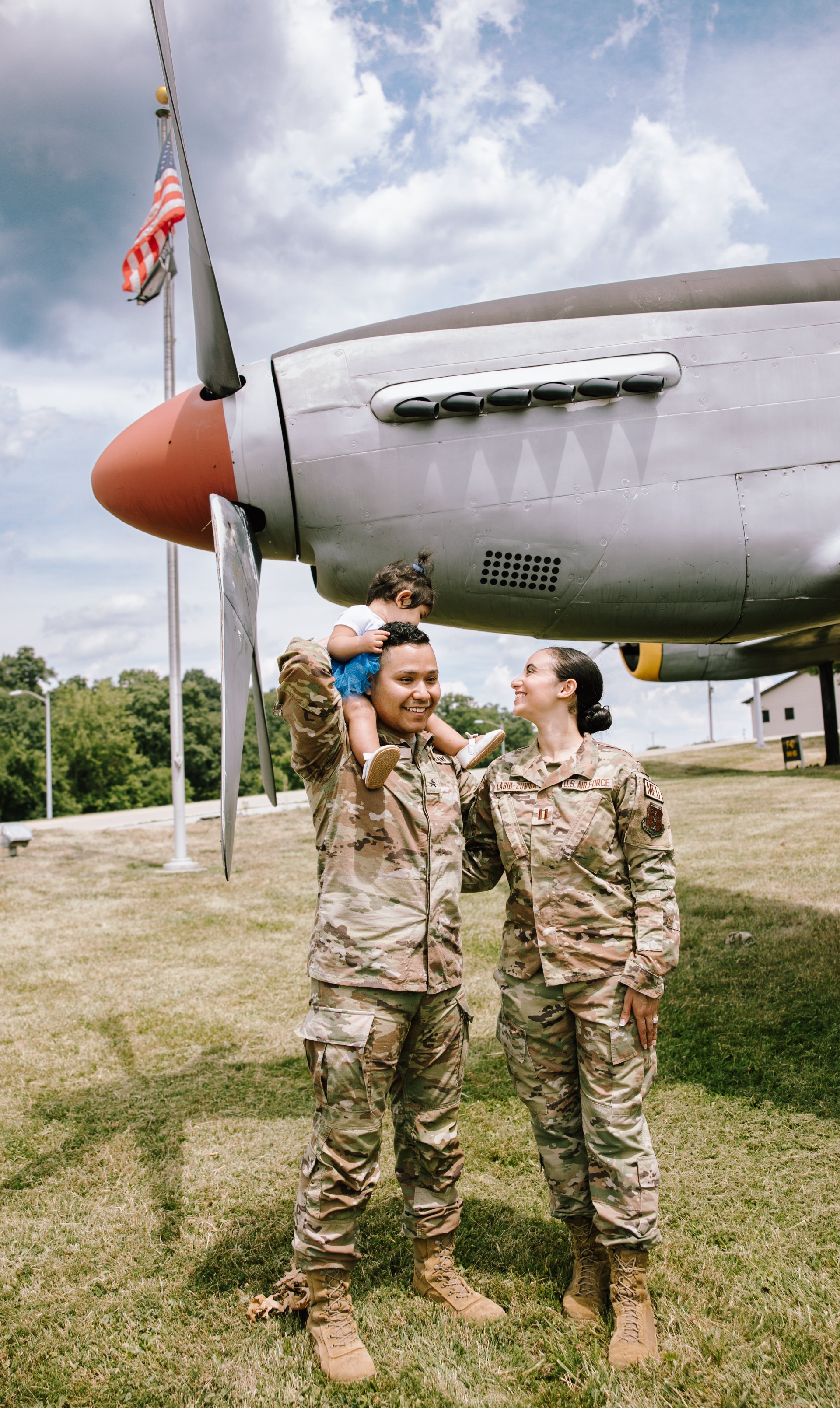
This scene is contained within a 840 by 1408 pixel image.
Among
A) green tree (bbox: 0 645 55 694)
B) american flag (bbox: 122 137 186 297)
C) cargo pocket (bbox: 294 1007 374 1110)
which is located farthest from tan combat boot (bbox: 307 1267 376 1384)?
green tree (bbox: 0 645 55 694)

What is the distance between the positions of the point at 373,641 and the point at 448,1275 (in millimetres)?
1995

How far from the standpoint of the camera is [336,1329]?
2.37m

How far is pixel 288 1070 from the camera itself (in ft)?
16.0

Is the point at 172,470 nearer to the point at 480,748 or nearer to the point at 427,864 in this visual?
the point at 480,748

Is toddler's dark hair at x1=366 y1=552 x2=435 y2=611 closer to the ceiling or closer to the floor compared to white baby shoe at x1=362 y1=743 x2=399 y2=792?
closer to the ceiling

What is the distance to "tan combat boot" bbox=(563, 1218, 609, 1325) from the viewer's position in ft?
8.36

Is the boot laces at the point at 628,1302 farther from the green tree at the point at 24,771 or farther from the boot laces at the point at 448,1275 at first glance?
the green tree at the point at 24,771

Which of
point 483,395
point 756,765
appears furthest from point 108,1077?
point 756,765

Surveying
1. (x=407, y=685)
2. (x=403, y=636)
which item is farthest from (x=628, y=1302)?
(x=403, y=636)

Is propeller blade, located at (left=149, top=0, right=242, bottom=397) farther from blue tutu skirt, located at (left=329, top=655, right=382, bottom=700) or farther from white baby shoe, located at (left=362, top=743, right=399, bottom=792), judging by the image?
white baby shoe, located at (left=362, top=743, right=399, bottom=792)

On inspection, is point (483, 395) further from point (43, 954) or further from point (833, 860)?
point (833, 860)

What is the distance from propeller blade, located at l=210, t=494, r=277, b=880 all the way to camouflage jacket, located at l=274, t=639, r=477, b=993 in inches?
16.3

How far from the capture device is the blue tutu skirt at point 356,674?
2.63 m

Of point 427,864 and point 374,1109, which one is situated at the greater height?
point 427,864
